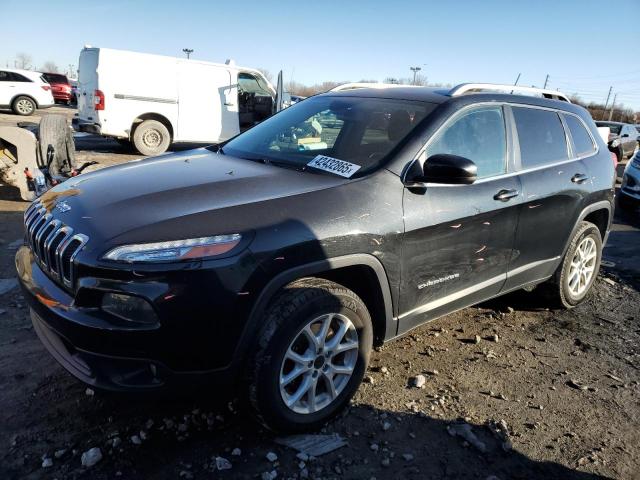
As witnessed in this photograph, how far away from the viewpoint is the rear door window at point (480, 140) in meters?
3.14

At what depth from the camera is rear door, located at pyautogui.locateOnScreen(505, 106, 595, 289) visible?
3.60 metres

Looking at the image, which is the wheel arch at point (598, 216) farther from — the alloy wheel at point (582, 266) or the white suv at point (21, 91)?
the white suv at point (21, 91)

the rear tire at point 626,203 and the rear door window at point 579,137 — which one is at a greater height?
the rear door window at point 579,137

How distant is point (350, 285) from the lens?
280 centimetres

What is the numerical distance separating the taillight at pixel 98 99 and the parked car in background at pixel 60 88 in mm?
20848

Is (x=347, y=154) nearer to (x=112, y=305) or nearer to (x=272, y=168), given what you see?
(x=272, y=168)

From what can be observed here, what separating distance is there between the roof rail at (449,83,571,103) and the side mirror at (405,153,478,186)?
71cm

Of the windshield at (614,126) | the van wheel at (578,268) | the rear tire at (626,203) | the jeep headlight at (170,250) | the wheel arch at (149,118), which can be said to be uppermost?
the jeep headlight at (170,250)

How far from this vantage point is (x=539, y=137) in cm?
385

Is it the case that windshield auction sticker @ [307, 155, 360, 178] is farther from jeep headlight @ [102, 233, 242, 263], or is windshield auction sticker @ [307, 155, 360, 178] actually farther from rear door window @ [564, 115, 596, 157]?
rear door window @ [564, 115, 596, 157]

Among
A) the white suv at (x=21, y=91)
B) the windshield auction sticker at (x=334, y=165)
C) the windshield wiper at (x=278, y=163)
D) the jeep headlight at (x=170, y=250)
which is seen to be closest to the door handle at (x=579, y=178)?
the windshield auction sticker at (x=334, y=165)

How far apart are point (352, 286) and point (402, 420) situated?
804 millimetres

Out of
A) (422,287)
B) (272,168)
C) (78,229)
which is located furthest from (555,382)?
(78,229)

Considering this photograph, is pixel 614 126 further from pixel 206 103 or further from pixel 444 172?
pixel 444 172
